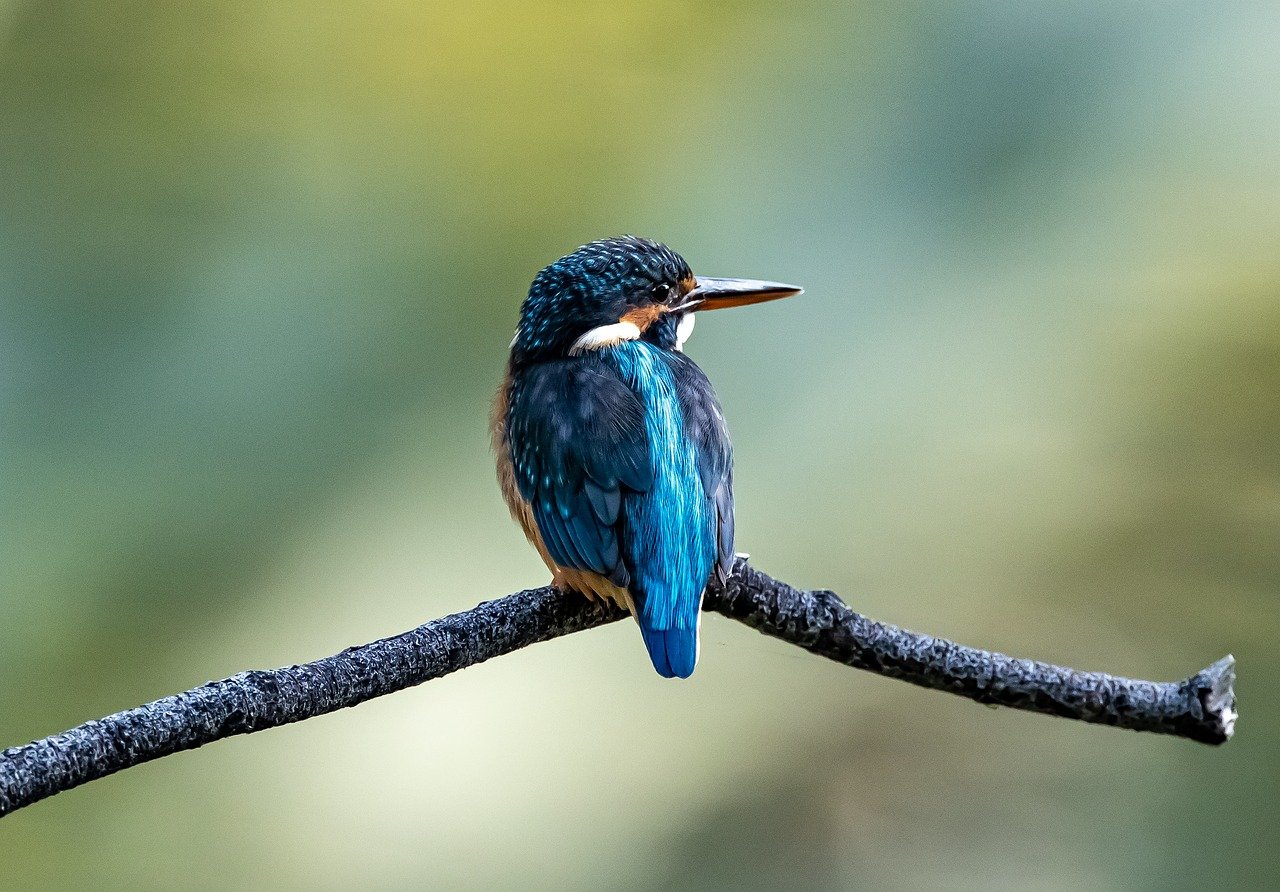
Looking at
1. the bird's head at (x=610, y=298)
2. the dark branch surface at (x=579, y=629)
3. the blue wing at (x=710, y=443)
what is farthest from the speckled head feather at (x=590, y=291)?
the dark branch surface at (x=579, y=629)

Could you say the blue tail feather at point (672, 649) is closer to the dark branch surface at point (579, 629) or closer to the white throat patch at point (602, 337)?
the dark branch surface at point (579, 629)

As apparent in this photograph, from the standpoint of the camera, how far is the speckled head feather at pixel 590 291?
5.31 ft

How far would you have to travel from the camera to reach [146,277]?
2521 mm

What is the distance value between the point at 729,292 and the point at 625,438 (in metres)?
0.39

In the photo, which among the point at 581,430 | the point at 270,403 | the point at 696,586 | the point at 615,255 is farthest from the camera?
the point at 270,403

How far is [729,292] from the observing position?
1.73 m

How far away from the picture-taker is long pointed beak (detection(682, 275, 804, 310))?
5.66ft

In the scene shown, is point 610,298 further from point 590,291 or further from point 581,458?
point 581,458

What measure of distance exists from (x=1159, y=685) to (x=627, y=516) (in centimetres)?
55

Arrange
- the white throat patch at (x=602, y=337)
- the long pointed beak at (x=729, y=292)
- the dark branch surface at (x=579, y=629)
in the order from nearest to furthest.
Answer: the dark branch surface at (x=579, y=629) → the white throat patch at (x=602, y=337) → the long pointed beak at (x=729, y=292)

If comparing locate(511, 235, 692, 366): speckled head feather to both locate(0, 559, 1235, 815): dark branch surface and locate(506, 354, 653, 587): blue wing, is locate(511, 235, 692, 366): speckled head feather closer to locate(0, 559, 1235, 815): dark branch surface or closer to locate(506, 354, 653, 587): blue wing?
locate(506, 354, 653, 587): blue wing

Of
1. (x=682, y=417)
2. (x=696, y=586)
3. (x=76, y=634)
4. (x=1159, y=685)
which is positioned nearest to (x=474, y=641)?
(x=696, y=586)

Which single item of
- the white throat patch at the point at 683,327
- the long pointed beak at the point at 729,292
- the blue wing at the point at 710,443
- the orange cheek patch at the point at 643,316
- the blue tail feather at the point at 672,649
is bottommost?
the blue tail feather at the point at 672,649

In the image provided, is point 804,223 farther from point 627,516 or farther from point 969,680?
point 969,680
